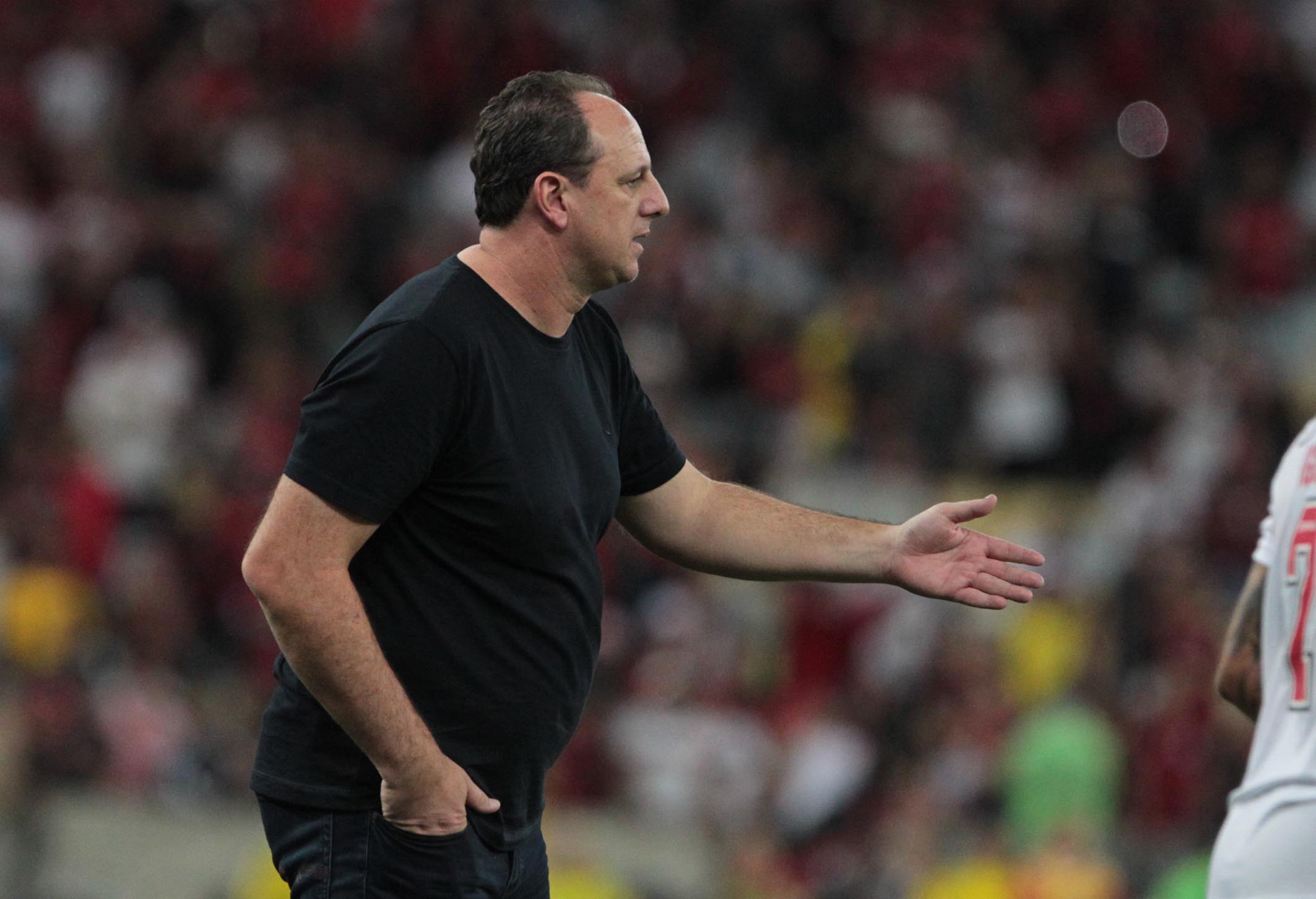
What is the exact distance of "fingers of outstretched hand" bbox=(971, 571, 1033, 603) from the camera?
151 inches

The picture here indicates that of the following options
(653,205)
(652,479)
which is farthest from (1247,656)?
(653,205)

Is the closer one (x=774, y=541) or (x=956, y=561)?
(x=956, y=561)

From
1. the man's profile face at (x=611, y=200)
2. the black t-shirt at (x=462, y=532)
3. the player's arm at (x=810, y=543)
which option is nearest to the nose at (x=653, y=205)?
the man's profile face at (x=611, y=200)

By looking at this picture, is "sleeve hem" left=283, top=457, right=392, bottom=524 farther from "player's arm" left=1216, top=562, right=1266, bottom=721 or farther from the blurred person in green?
the blurred person in green

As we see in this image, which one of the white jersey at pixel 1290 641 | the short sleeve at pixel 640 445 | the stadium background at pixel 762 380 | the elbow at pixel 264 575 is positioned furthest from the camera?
the stadium background at pixel 762 380

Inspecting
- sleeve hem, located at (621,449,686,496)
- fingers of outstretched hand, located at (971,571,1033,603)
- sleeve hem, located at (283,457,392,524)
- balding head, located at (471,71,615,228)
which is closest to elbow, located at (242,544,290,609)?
sleeve hem, located at (283,457,392,524)

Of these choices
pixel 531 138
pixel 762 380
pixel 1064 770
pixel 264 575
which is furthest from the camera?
pixel 762 380

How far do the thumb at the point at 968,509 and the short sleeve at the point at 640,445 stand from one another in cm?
59

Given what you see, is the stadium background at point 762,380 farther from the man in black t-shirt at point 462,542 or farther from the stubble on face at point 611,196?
the stubble on face at point 611,196

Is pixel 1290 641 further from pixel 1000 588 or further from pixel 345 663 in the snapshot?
pixel 345 663

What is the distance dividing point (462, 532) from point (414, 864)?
0.60 metres

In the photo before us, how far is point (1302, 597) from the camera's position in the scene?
379 centimetres

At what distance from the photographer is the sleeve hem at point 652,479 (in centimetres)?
407

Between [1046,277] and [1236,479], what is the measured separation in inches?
81.6
